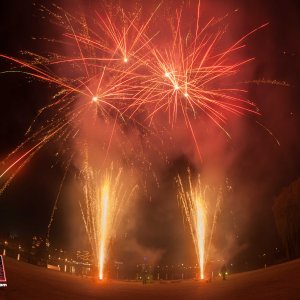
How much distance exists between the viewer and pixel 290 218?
30172 mm

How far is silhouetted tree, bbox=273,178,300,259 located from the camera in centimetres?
2950

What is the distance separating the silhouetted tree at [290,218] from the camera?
29500 mm

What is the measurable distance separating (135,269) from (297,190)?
42.5 ft

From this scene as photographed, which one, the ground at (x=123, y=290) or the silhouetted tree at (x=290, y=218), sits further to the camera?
the silhouetted tree at (x=290, y=218)

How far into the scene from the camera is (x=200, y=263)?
25.4 m

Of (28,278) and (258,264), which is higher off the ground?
(258,264)

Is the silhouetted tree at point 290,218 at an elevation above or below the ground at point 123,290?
above

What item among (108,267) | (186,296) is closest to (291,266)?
(186,296)

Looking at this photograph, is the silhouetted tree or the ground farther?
the silhouetted tree

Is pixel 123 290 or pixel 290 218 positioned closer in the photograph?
pixel 123 290

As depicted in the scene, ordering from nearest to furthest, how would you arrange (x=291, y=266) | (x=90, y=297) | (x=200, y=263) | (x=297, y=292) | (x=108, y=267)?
(x=297, y=292) < (x=90, y=297) < (x=291, y=266) < (x=108, y=267) < (x=200, y=263)

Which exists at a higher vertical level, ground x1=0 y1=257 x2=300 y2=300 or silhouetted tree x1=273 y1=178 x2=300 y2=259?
silhouetted tree x1=273 y1=178 x2=300 y2=259

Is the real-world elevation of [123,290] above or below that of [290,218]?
below

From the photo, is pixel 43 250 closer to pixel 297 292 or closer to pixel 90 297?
pixel 90 297
